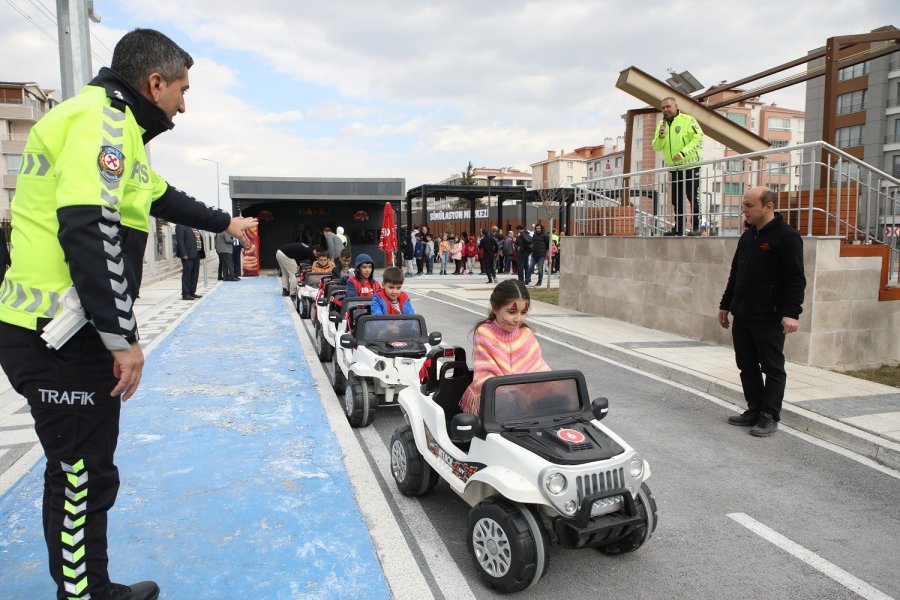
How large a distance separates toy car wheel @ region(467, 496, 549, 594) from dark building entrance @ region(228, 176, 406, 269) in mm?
26849

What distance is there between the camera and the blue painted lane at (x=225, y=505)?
120 inches

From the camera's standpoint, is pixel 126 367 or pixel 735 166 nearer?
pixel 126 367

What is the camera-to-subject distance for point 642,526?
10.1ft

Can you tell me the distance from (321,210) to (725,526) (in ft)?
99.1

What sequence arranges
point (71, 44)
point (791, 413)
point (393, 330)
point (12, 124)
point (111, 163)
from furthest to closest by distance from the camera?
point (12, 124)
point (71, 44)
point (393, 330)
point (791, 413)
point (111, 163)

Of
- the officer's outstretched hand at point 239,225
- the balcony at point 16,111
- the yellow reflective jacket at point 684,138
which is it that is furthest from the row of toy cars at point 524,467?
the balcony at point 16,111

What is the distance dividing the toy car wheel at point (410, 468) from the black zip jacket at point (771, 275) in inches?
130

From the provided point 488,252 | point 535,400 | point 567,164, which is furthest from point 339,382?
point 567,164

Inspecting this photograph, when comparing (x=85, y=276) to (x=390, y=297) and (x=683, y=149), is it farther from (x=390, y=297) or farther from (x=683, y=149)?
(x=683, y=149)

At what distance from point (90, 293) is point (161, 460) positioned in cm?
306

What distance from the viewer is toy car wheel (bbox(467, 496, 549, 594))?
2842 millimetres

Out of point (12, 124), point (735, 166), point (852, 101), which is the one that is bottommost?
point (735, 166)

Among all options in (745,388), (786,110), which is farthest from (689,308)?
(786,110)

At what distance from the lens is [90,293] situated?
2.03 m
